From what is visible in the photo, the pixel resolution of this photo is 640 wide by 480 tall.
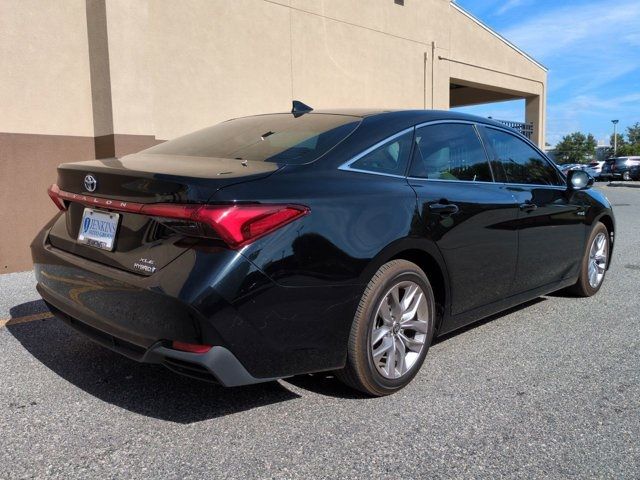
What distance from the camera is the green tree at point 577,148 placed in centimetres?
7988

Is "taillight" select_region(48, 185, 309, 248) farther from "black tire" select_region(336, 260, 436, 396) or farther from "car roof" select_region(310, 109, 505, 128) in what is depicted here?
"car roof" select_region(310, 109, 505, 128)

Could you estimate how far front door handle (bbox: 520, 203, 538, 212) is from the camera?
4.10 metres

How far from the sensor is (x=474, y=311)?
3.72 meters

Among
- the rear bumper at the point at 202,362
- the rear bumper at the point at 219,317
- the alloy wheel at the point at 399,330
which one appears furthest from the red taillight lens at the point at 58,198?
the alloy wheel at the point at 399,330

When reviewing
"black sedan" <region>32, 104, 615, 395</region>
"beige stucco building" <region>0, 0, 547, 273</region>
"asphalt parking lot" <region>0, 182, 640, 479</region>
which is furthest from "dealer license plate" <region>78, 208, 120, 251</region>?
"beige stucco building" <region>0, 0, 547, 273</region>

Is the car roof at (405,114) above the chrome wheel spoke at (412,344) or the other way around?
above

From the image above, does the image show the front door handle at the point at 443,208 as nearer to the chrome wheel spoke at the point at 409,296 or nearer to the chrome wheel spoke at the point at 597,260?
the chrome wheel spoke at the point at 409,296

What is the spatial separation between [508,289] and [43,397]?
2.96 meters

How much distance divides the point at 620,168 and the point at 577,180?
3388 cm

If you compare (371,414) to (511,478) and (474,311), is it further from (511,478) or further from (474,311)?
(474,311)

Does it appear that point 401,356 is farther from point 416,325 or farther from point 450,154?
point 450,154

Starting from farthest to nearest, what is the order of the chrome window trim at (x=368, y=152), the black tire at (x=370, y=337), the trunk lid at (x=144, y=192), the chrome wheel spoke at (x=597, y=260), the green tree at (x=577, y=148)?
the green tree at (x=577, y=148)
the chrome wheel spoke at (x=597, y=260)
the chrome window trim at (x=368, y=152)
the black tire at (x=370, y=337)
the trunk lid at (x=144, y=192)

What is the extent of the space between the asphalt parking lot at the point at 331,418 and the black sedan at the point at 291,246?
0.93ft

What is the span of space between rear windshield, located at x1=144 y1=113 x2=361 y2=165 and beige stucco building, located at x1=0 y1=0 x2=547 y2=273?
3.85m
